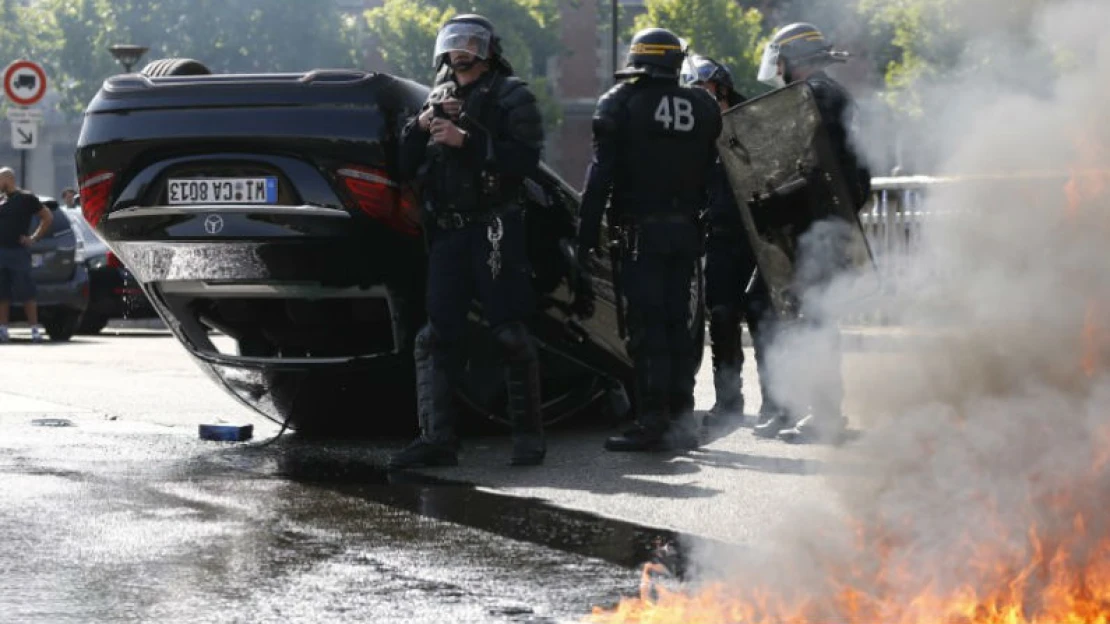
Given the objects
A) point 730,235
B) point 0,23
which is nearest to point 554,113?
point 0,23

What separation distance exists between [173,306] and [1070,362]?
5.35m

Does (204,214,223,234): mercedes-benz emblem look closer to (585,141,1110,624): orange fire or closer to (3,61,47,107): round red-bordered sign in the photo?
(585,141,1110,624): orange fire

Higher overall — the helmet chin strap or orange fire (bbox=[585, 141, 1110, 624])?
the helmet chin strap

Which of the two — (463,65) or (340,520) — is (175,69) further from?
(340,520)

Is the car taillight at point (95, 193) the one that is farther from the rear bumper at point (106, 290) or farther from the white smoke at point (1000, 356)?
the rear bumper at point (106, 290)

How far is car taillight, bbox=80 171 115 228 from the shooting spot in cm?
840

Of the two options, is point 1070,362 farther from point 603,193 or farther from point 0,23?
point 0,23

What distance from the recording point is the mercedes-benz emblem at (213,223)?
8164 mm

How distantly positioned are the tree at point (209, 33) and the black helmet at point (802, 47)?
71632mm

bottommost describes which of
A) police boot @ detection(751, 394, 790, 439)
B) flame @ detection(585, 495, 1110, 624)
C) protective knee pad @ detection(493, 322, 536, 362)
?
police boot @ detection(751, 394, 790, 439)

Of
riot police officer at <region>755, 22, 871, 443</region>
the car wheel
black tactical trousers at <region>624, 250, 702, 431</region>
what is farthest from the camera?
the car wheel

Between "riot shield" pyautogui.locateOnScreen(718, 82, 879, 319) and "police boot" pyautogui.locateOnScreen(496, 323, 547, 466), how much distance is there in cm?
132

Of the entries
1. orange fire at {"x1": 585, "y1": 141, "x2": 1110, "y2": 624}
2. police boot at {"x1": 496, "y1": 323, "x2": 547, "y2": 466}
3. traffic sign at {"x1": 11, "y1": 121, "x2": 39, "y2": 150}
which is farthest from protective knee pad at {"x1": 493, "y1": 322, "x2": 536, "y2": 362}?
traffic sign at {"x1": 11, "y1": 121, "x2": 39, "y2": 150}

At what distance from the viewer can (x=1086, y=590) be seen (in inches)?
160
